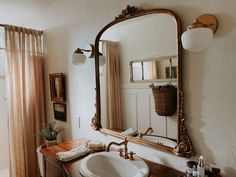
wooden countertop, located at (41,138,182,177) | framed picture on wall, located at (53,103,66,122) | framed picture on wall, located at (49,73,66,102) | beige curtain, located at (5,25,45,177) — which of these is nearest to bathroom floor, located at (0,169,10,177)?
beige curtain, located at (5,25,45,177)

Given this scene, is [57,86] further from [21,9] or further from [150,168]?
[150,168]

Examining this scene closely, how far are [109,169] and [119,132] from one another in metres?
0.30

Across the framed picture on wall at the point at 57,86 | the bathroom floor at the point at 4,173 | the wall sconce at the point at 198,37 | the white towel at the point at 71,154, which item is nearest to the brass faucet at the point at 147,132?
the white towel at the point at 71,154

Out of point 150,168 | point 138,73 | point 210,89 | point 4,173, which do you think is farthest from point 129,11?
point 4,173

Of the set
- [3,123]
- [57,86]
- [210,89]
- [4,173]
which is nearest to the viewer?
[210,89]

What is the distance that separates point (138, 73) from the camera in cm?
153

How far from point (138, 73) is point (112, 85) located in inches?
12.3

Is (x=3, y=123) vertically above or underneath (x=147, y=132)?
underneath

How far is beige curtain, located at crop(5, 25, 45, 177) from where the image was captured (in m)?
2.41

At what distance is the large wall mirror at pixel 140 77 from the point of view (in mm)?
1289

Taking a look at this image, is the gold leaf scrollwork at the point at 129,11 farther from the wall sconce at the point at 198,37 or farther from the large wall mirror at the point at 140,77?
the wall sconce at the point at 198,37

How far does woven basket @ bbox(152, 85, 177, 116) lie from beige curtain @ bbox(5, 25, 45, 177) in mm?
1751

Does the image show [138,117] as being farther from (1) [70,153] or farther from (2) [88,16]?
(2) [88,16]

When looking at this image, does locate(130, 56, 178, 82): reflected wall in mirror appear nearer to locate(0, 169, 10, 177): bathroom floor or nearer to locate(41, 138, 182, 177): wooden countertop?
locate(41, 138, 182, 177): wooden countertop
